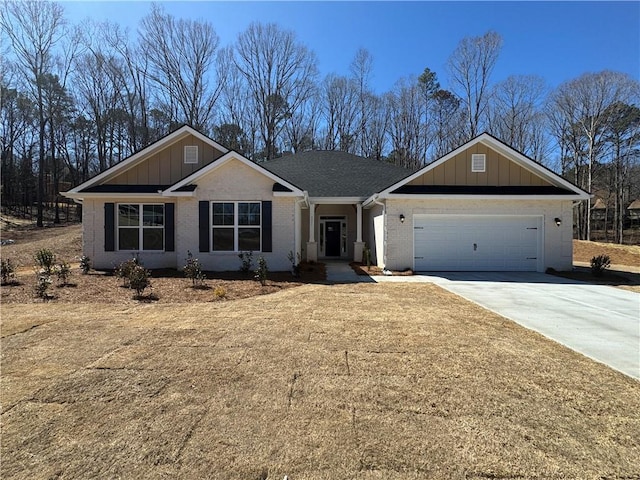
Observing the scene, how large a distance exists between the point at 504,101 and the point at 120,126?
3324cm

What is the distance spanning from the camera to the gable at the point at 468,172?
42.6ft

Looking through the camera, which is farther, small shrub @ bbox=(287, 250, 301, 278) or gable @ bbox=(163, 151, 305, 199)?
gable @ bbox=(163, 151, 305, 199)

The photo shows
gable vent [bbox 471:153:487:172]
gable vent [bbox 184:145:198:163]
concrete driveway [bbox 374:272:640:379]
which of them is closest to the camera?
concrete driveway [bbox 374:272:640:379]

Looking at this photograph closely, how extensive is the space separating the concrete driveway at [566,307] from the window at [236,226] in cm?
436

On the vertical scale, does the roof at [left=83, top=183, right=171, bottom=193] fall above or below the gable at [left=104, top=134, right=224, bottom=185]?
below

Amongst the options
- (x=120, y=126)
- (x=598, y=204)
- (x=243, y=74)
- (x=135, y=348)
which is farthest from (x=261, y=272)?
(x=598, y=204)

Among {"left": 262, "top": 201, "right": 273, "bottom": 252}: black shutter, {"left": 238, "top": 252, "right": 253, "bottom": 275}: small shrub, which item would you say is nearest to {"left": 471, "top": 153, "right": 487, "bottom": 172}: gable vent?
{"left": 262, "top": 201, "right": 273, "bottom": 252}: black shutter

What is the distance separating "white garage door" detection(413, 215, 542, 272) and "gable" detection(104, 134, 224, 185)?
8.20m

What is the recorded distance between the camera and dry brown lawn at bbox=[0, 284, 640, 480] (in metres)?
2.44

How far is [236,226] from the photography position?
12047mm

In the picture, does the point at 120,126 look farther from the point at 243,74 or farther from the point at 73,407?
the point at 73,407

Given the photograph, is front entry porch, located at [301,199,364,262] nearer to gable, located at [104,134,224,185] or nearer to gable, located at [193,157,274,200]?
gable, located at [193,157,274,200]

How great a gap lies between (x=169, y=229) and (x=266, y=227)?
11.3 ft

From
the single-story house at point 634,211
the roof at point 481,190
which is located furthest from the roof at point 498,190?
the single-story house at point 634,211
